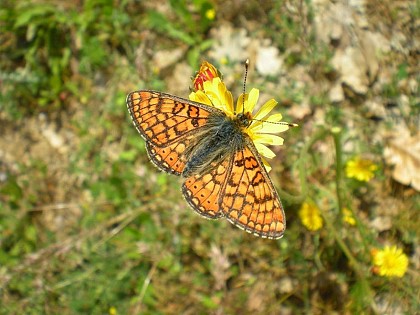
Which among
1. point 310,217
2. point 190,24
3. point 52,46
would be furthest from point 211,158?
point 52,46

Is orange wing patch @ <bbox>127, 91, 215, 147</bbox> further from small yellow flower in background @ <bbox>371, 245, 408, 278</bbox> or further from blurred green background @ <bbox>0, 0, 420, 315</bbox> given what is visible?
small yellow flower in background @ <bbox>371, 245, 408, 278</bbox>

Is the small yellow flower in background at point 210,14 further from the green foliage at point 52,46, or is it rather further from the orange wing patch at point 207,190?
the orange wing patch at point 207,190

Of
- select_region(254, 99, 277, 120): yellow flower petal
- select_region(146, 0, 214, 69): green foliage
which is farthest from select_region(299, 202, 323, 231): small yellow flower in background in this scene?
select_region(146, 0, 214, 69): green foliage

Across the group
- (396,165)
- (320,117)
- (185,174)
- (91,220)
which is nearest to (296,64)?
(320,117)

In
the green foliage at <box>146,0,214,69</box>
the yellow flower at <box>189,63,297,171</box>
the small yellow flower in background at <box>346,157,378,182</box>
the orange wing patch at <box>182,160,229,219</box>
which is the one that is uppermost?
the green foliage at <box>146,0,214,69</box>

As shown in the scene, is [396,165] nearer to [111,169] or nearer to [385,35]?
[385,35]

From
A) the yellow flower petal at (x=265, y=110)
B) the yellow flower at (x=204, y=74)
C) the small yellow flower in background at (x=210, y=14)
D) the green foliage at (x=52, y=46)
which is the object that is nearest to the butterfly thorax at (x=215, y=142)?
the yellow flower petal at (x=265, y=110)
